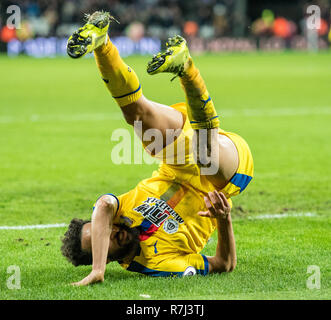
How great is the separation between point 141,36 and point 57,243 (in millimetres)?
32513

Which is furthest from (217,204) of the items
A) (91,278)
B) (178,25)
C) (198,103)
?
(178,25)

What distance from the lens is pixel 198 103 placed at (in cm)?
538

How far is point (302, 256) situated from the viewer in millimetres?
6230

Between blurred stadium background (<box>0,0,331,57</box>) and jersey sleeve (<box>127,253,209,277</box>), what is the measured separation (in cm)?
3044

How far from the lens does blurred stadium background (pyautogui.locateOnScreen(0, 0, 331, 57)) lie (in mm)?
35594

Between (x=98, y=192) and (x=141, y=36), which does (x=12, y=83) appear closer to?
(x=98, y=192)

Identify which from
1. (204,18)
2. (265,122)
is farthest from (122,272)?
(204,18)

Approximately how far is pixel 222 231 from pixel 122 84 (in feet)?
4.66

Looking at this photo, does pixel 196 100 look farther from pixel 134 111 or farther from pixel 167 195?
pixel 167 195

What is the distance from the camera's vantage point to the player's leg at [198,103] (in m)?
5.16

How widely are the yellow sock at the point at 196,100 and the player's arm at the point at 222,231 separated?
56 centimetres

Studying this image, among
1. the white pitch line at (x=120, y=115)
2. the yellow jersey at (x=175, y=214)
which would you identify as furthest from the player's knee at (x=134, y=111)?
the white pitch line at (x=120, y=115)

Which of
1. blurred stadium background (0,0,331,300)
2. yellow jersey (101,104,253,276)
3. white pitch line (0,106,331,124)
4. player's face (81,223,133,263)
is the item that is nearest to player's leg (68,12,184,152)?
yellow jersey (101,104,253,276)

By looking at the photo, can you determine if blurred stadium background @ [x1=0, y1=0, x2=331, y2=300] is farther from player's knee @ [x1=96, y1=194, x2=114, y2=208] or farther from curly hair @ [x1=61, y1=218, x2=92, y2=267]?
player's knee @ [x1=96, y1=194, x2=114, y2=208]
